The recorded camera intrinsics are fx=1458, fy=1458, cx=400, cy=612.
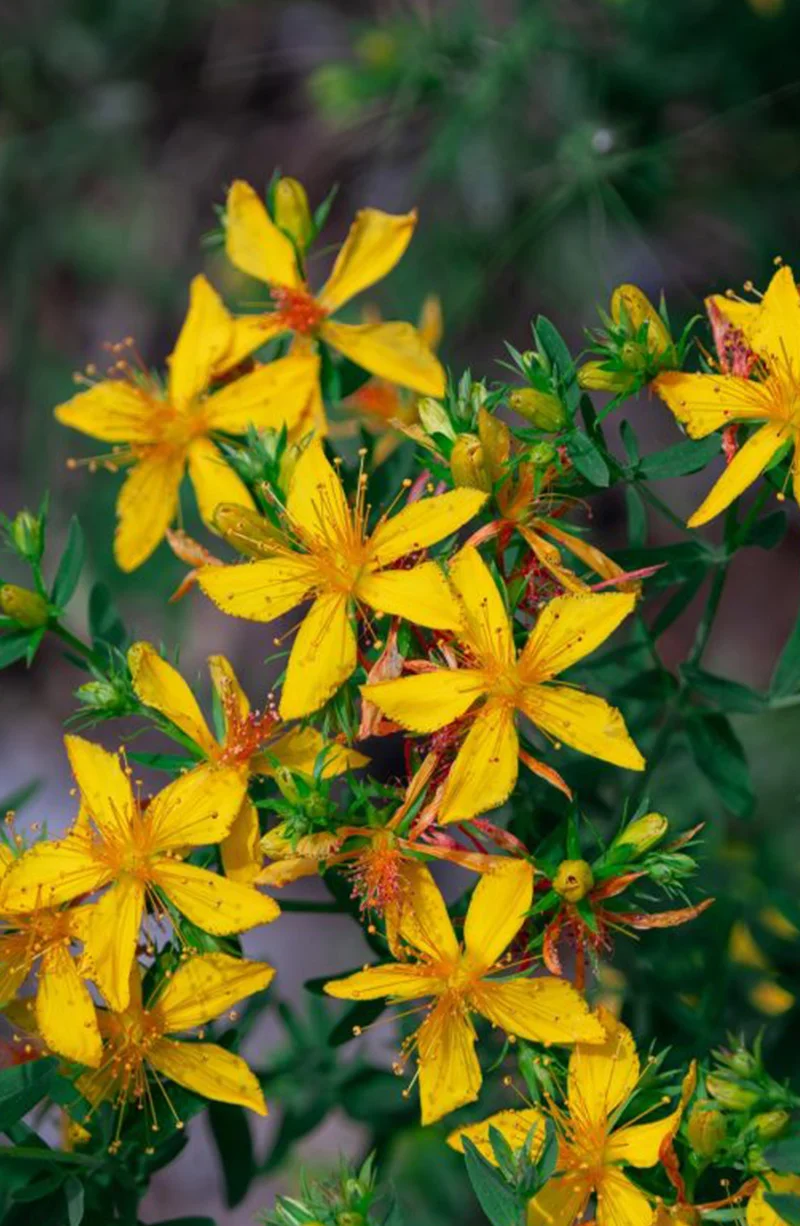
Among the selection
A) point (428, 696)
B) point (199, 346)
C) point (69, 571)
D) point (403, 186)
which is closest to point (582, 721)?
point (428, 696)

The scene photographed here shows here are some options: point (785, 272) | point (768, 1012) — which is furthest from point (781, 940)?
point (785, 272)

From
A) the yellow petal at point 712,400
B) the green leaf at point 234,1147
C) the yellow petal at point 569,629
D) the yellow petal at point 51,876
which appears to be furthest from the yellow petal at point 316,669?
the green leaf at point 234,1147

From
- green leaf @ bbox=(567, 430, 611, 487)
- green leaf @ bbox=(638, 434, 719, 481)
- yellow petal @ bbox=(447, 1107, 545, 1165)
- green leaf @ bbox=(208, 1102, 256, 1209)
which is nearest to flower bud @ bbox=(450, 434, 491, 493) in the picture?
green leaf @ bbox=(567, 430, 611, 487)

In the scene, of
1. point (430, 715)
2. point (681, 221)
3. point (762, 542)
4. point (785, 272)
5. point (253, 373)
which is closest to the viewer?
point (430, 715)

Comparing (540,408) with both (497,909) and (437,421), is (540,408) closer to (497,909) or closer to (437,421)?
(437,421)

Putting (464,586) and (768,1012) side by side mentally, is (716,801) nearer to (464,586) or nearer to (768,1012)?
(768,1012)

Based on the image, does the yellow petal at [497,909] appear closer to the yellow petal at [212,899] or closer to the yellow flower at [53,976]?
the yellow petal at [212,899]

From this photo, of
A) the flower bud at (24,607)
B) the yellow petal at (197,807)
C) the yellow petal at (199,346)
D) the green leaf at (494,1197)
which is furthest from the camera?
the yellow petal at (199,346)

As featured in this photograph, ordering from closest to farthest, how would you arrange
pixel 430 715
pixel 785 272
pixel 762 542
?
pixel 430 715
pixel 785 272
pixel 762 542
